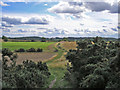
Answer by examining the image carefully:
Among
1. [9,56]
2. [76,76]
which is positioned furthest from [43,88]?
[9,56]

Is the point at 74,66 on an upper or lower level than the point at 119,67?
lower

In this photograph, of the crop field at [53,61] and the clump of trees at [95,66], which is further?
the crop field at [53,61]

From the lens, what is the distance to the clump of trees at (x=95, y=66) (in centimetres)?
1037

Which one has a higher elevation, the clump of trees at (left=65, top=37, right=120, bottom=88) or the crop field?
the clump of trees at (left=65, top=37, right=120, bottom=88)

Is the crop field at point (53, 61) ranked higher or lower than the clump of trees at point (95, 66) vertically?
lower

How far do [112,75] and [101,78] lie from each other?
33.1 inches

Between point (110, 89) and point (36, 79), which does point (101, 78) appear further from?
point (36, 79)

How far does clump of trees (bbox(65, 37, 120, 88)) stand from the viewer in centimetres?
1037

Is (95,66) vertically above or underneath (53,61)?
above

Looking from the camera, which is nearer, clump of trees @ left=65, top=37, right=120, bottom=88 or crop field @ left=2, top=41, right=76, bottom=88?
clump of trees @ left=65, top=37, right=120, bottom=88

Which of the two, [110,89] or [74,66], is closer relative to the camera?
[110,89]

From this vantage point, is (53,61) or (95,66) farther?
(53,61)

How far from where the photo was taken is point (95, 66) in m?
12.8

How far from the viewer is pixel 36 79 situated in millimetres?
14258
